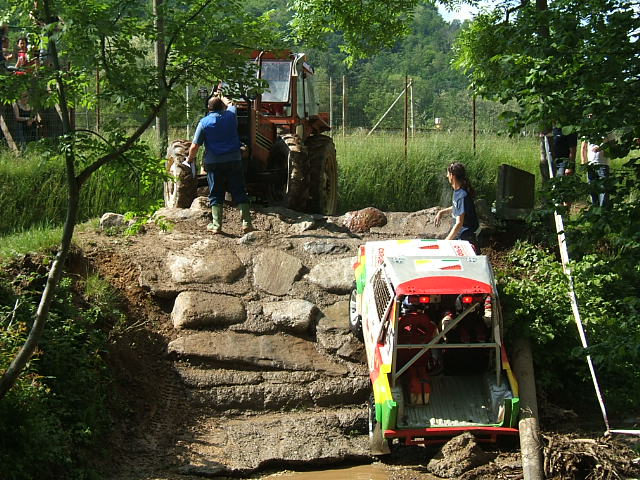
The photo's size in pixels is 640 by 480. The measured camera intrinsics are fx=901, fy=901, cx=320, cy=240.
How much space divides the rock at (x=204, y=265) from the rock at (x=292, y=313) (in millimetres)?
765

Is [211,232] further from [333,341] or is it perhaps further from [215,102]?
[333,341]

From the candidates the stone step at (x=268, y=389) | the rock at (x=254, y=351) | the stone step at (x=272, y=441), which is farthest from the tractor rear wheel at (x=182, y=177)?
the stone step at (x=272, y=441)

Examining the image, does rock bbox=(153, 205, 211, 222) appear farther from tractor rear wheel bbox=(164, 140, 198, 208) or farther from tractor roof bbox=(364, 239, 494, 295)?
tractor roof bbox=(364, 239, 494, 295)

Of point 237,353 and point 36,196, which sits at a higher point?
point 36,196

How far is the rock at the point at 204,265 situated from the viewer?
37.6 ft

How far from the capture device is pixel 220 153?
1236 centimetres

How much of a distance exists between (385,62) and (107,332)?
45.6m

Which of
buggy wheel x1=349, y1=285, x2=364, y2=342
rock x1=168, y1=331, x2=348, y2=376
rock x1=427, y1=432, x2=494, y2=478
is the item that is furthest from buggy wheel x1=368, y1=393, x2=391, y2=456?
buggy wheel x1=349, y1=285, x2=364, y2=342

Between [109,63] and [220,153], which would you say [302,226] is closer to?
[220,153]

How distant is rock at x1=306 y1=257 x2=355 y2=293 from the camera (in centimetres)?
1177

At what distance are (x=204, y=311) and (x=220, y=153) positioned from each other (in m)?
2.54

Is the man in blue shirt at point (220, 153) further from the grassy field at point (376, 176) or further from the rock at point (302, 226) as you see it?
the grassy field at point (376, 176)

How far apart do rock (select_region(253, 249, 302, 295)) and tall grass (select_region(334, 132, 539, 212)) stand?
6279mm

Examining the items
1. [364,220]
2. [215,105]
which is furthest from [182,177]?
[364,220]
